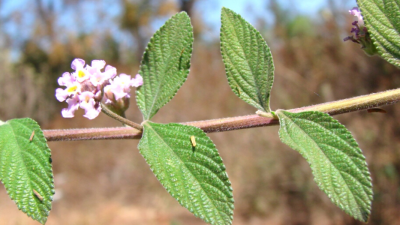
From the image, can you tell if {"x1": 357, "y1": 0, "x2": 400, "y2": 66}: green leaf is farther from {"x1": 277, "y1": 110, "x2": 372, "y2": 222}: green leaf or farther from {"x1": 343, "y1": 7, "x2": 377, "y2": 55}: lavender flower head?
{"x1": 277, "y1": 110, "x2": 372, "y2": 222}: green leaf

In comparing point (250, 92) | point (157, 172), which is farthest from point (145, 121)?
point (250, 92)

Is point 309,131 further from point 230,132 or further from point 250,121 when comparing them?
point 230,132

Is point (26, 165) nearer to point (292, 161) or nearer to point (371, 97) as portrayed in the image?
point (371, 97)

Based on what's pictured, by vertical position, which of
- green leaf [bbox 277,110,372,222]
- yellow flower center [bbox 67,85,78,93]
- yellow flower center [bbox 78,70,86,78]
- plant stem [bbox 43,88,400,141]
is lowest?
green leaf [bbox 277,110,372,222]

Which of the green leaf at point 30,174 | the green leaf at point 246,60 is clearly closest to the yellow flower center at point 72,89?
the green leaf at point 30,174

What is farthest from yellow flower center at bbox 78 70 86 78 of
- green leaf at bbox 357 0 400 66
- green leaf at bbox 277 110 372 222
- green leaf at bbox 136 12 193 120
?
green leaf at bbox 357 0 400 66

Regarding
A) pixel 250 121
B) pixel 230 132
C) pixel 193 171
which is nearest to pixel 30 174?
pixel 193 171

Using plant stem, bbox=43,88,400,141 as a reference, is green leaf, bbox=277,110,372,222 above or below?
below
